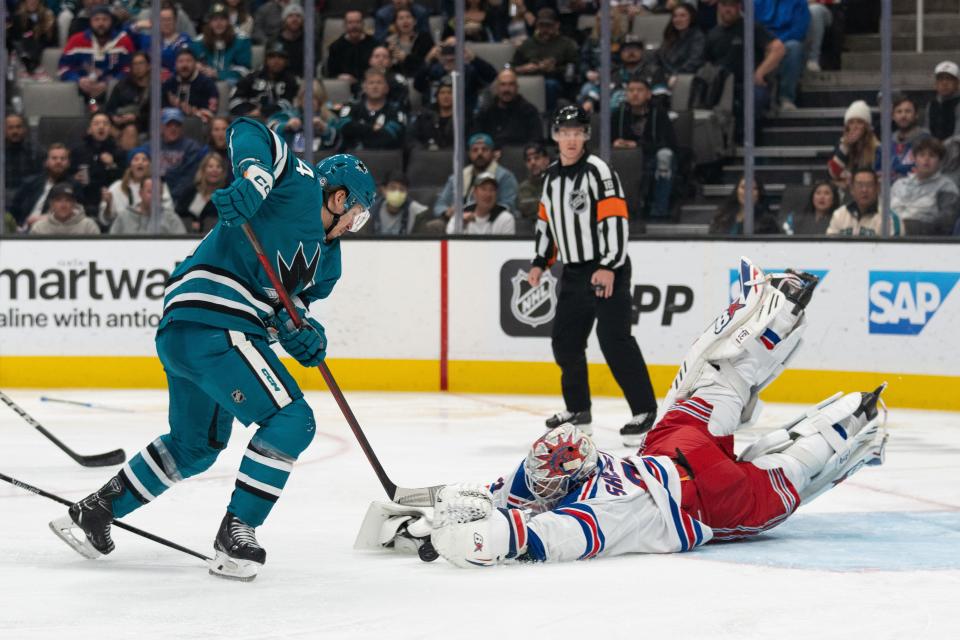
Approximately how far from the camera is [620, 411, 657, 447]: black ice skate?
6.20 meters

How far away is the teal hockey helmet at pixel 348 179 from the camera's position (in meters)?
3.81

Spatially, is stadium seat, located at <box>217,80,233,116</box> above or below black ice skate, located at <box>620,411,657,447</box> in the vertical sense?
above

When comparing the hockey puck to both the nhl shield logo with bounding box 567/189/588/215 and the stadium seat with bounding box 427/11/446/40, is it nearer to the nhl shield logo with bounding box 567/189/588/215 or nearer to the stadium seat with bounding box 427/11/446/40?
the nhl shield logo with bounding box 567/189/588/215

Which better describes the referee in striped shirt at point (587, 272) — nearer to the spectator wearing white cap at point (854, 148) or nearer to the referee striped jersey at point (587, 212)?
the referee striped jersey at point (587, 212)

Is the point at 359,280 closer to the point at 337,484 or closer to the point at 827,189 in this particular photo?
the point at 827,189

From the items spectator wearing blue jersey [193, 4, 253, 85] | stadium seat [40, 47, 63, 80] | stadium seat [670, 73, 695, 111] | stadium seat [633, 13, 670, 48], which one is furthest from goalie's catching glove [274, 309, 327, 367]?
stadium seat [40, 47, 63, 80]

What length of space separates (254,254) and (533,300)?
4.44 m

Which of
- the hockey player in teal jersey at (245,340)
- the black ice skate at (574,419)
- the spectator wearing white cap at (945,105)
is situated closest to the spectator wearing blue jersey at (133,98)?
the black ice skate at (574,419)

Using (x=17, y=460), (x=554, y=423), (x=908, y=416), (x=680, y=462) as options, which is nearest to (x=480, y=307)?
(x=554, y=423)

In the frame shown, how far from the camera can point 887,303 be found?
24.3 ft

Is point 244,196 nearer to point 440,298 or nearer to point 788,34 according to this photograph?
point 440,298

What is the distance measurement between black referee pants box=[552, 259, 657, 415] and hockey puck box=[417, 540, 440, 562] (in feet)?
8.43

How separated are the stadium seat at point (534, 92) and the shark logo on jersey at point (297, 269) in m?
4.67

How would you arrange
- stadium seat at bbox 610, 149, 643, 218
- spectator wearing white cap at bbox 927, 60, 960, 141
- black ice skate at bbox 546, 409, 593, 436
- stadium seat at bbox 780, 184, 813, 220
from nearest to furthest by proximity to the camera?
black ice skate at bbox 546, 409, 593, 436, spectator wearing white cap at bbox 927, 60, 960, 141, stadium seat at bbox 780, 184, 813, 220, stadium seat at bbox 610, 149, 643, 218
